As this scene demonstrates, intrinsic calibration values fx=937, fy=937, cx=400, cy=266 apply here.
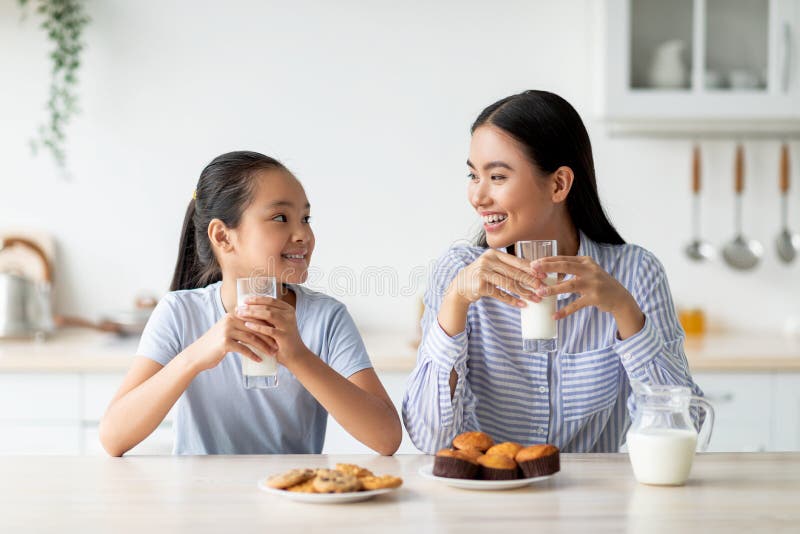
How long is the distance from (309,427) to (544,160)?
67cm

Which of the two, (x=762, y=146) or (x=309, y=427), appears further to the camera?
(x=762, y=146)

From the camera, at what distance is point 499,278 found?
1.48 m

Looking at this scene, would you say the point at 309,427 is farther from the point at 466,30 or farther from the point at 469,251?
the point at 466,30

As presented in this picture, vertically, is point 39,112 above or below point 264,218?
above

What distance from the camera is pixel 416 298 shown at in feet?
10.8

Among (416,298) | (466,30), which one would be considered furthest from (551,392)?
(466,30)

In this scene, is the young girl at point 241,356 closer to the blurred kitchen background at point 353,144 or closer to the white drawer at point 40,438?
the white drawer at point 40,438

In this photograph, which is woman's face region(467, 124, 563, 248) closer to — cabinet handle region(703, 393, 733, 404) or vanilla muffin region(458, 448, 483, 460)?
vanilla muffin region(458, 448, 483, 460)

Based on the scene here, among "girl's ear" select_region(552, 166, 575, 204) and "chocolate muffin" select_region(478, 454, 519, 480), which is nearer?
"chocolate muffin" select_region(478, 454, 519, 480)

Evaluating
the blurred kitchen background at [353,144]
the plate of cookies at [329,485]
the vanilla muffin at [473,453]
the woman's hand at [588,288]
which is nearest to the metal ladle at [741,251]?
the blurred kitchen background at [353,144]

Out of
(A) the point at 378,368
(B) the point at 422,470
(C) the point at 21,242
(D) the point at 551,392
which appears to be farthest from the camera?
(C) the point at 21,242

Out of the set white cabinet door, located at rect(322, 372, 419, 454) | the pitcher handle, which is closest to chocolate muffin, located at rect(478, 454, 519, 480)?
the pitcher handle

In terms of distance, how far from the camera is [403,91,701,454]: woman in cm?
164

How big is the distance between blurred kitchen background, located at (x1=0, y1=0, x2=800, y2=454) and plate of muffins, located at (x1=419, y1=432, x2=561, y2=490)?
5.93 ft
